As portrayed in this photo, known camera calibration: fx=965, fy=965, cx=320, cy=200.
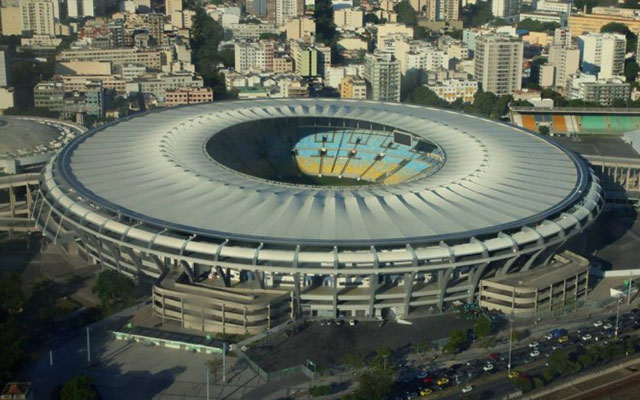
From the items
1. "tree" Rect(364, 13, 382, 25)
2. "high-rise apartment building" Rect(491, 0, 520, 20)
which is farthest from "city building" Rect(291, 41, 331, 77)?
"high-rise apartment building" Rect(491, 0, 520, 20)

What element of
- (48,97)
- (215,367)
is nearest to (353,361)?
(215,367)

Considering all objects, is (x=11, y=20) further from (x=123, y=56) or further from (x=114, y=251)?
(x=114, y=251)

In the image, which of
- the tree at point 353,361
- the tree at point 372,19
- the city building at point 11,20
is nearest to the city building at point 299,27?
the tree at point 372,19

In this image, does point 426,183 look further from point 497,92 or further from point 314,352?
point 497,92

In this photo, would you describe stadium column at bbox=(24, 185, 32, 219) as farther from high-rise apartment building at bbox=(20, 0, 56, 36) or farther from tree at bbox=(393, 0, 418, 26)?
tree at bbox=(393, 0, 418, 26)

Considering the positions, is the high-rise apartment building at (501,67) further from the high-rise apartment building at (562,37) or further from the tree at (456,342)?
Result: the tree at (456,342)
